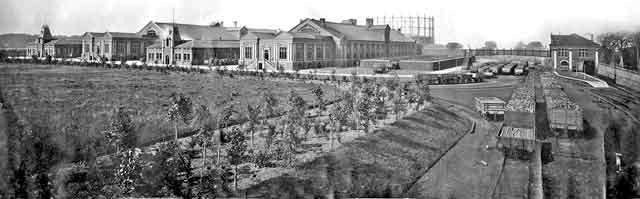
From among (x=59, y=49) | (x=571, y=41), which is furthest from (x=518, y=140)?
(x=59, y=49)

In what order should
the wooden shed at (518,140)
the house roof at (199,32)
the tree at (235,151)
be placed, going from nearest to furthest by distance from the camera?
the tree at (235,151), the wooden shed at (518,140), the house roof at (199,32)

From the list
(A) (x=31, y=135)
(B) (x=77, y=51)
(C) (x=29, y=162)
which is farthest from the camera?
(B) (x=77, y=51)

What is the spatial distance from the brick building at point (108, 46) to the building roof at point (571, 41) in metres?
48.8

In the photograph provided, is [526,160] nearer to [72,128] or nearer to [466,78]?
[72,128]

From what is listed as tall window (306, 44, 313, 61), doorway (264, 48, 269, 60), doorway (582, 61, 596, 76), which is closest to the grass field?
doorway (264, 48, 269, 60)

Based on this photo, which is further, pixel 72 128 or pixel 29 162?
pixel 72 128

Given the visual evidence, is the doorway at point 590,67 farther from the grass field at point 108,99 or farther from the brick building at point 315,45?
the grass field at point 108,99

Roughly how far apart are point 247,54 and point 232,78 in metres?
16.2

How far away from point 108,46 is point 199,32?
12.9 meters

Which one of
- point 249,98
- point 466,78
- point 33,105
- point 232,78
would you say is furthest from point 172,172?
point 466,78

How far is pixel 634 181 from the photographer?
426 inches

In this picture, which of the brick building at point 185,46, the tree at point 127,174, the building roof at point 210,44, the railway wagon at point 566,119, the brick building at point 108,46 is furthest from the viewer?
the building roof at point 210,44

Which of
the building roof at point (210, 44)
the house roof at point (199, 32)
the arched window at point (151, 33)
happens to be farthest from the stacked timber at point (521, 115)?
the arched window at point (151, 33)

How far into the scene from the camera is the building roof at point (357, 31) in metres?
55.8
